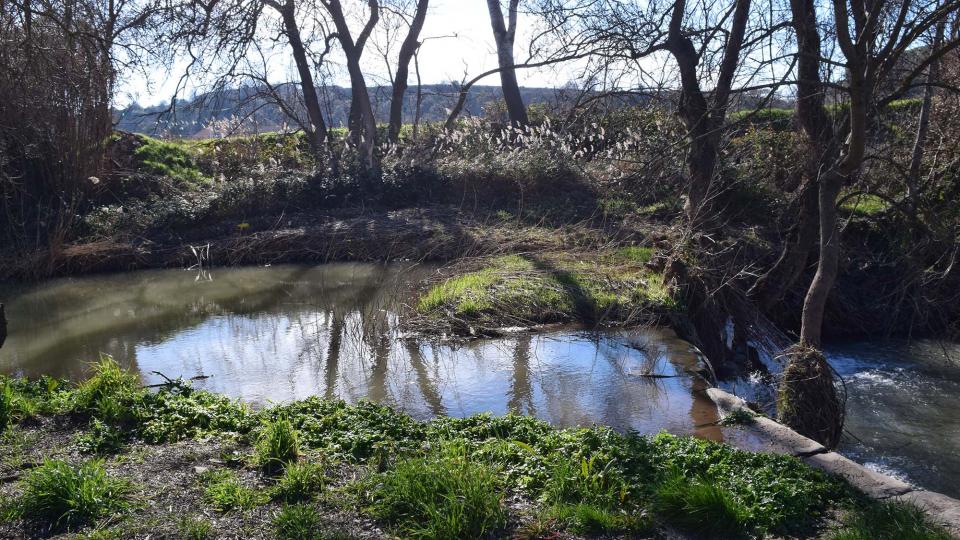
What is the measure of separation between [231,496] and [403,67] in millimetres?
19274

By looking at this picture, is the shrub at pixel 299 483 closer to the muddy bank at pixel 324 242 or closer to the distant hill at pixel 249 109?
the muddy bank at pixel 324 242

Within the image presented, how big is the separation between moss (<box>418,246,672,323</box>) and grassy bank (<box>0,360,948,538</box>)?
13.4 ft

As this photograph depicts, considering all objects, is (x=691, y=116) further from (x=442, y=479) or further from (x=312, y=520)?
(x=312, y=520)

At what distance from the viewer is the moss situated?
10.1 meters

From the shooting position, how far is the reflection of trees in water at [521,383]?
7.37m

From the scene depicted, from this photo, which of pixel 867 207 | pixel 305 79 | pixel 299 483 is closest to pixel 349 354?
pixel 299 483

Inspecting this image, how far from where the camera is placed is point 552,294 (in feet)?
34.8

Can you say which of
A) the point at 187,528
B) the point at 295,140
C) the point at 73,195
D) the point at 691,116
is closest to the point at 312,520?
the point at 187,528

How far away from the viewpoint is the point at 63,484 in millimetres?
4648

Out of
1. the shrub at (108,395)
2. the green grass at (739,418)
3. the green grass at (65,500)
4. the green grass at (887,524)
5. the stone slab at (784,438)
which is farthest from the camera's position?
the green grass at (739,418)

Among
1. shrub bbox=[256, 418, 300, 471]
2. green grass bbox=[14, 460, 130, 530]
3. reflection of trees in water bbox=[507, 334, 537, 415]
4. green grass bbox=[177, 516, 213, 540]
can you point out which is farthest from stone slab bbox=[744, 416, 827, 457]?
green grass bbox=[14, 460, 130, 530]

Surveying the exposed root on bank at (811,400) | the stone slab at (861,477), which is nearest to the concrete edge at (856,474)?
the stone slab at (861,477)

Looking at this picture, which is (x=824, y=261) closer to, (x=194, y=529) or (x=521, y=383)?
(x=521, y=383)

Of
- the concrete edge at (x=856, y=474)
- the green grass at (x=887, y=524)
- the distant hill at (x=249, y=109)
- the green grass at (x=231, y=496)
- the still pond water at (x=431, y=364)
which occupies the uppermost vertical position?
the distant hill at (x=249, y=109)
